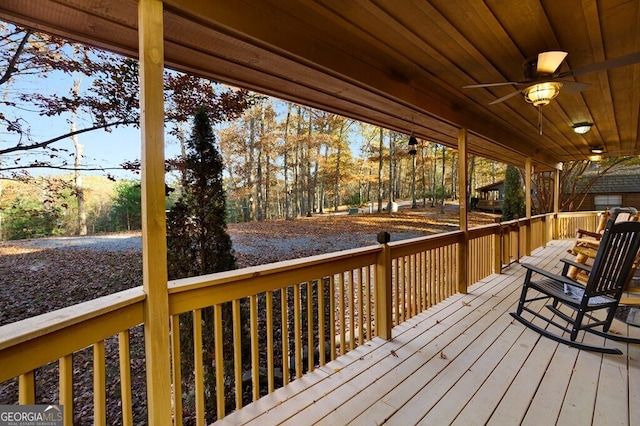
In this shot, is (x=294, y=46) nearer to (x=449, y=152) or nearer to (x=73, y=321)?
(x=73, y=321)

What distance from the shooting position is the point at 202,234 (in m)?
3.77

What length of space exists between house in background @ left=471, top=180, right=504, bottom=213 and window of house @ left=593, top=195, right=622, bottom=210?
521 centimetres

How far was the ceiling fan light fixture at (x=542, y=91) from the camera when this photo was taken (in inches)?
106

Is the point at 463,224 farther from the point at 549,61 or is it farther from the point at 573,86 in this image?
the point at 549,61

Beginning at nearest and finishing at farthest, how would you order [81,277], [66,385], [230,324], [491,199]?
[66,385] → [230,324] → [81,277] → [491,199]

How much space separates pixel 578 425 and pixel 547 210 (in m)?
13.8

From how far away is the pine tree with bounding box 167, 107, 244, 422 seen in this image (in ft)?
11.6

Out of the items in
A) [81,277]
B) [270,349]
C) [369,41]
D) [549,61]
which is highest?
[369,41]

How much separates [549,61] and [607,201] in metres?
19.9

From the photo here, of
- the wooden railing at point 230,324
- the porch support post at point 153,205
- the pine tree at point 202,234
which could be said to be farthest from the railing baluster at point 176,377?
the pine tree at point 202,234

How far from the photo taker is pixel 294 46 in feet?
6.36

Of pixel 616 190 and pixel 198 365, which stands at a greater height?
pixel 616 190

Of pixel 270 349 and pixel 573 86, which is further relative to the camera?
pixel 573 86

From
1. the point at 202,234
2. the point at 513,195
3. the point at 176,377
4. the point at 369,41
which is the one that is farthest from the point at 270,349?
the point at 513,195
